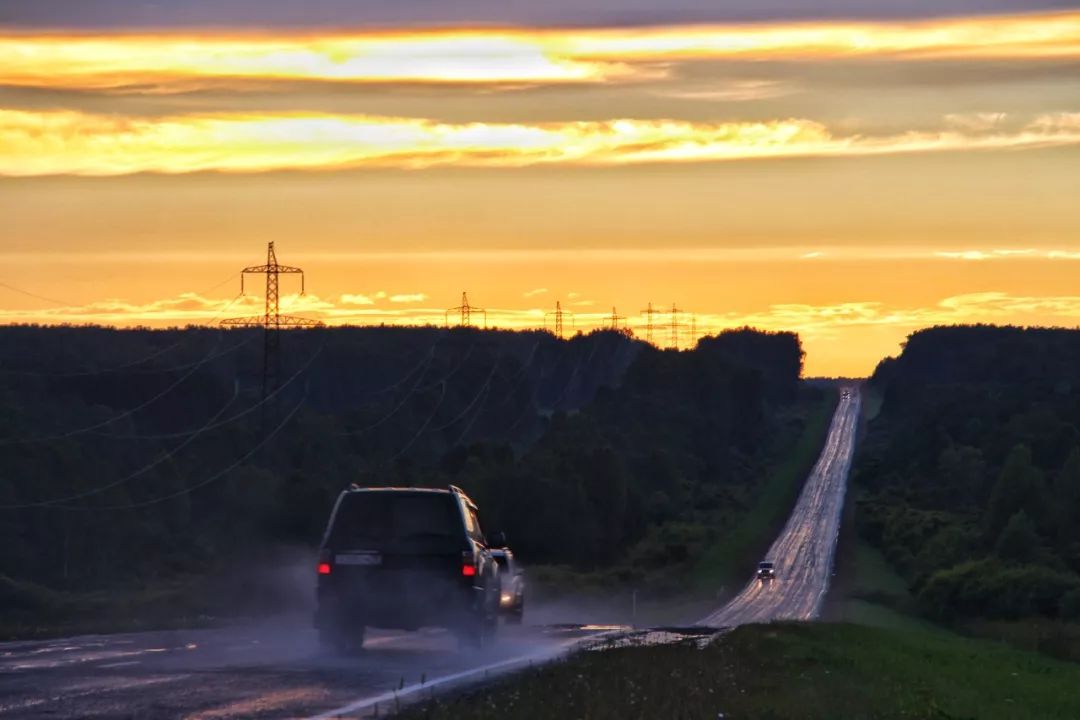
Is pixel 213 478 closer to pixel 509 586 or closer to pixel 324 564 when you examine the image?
pixel 509 586

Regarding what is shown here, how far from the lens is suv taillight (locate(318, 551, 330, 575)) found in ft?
82.4

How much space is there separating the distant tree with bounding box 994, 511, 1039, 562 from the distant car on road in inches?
3999

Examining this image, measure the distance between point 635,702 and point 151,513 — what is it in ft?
350

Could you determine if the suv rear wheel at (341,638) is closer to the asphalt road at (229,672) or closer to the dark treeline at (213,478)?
the asphalt road at (229,672)

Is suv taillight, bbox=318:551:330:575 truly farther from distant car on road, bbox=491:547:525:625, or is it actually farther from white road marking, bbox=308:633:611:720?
distant car on road, bbox=491:547:525:625

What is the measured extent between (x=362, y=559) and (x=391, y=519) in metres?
0.66

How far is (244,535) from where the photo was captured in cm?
8575

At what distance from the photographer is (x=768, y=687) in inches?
856

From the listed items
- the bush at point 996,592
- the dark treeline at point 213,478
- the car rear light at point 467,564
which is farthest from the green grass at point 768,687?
the bush at point 996,592

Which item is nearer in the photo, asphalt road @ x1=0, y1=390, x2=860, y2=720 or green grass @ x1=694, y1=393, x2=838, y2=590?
asphalt road @ x1=0, y1=390, x2=860, y2=720

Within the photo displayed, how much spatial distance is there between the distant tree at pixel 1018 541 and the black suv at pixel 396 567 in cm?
10869

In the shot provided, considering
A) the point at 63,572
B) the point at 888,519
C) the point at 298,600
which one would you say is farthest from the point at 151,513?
the point at 298,600

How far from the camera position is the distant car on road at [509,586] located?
95.6 ft

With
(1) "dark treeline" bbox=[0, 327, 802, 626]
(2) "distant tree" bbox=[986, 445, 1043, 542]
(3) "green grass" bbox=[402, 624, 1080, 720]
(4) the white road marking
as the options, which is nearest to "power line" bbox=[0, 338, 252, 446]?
(1) "dark treeline" bbox=[0, 327, 802, 626]
